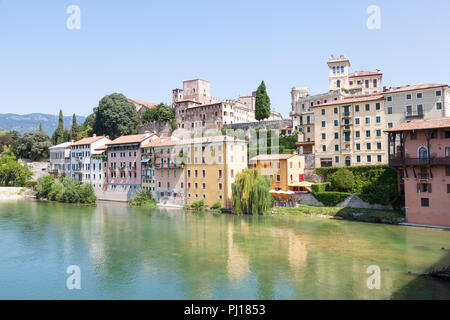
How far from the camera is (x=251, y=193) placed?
36844mm

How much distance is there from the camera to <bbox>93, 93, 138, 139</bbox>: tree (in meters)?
66.6

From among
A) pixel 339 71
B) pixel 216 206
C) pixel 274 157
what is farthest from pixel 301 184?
pixel 339 71

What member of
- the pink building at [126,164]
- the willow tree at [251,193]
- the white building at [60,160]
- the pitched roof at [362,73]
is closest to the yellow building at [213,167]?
the willow tree at [251,193]

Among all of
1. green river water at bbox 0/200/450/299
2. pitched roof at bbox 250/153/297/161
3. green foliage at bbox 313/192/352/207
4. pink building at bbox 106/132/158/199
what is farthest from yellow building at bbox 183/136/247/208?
pink building at bbox 106/132/158/199

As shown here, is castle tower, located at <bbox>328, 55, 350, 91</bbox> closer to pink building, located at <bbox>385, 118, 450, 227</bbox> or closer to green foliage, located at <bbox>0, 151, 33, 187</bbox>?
pink building, located at <bbox>385, 118, 450, 227</bbox>

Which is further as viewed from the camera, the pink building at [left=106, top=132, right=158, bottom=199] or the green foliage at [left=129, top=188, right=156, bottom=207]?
the pink building at [left=106, top=132, right=158, bottom=199]

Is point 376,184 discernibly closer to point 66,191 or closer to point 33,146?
point 66,191

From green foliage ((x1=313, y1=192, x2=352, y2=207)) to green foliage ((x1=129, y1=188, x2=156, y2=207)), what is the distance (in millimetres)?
21764

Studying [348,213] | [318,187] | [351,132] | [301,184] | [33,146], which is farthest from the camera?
[33,146]

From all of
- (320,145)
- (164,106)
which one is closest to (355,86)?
(320,145)

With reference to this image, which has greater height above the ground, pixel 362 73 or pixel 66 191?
pixel 362 73

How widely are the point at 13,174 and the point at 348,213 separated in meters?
59.7

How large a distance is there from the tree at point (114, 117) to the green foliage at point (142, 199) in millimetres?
Answer: 23332
